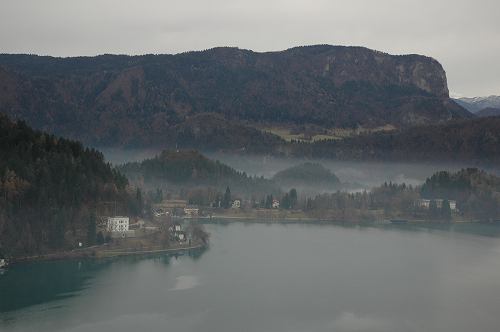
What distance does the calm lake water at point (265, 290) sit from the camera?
20531 millimetres

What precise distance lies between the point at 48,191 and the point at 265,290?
9601mm

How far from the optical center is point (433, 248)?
114 ft

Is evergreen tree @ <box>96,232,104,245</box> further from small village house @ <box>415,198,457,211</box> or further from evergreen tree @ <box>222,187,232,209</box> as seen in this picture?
small village house @ <box>415,198,457,211</box>

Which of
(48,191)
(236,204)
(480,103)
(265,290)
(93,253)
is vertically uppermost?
(480,103)

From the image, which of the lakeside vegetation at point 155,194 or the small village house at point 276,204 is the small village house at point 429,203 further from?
the small village house at point 276,204

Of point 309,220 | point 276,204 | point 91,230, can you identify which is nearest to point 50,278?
point 91,230

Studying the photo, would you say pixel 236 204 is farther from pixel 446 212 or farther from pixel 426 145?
pixel 426 145

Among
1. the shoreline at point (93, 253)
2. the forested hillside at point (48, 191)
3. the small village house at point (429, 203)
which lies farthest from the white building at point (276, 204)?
the shoreline at point (93, 253)

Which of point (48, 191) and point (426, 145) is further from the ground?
point (426, 145)

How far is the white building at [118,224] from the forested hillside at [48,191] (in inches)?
31.1

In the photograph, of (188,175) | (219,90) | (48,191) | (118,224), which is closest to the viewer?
(48,191)

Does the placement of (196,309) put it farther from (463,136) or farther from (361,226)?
(463,136)

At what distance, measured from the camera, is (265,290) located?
960 inches

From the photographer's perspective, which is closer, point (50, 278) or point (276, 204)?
point (50, 278)
